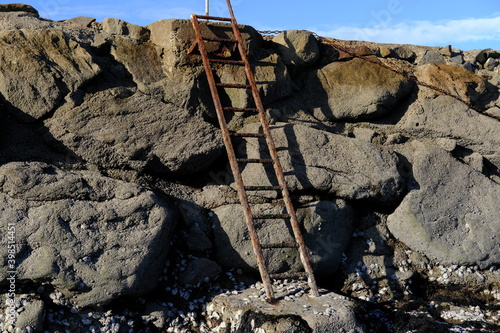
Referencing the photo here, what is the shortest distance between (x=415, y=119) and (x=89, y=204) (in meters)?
5.24

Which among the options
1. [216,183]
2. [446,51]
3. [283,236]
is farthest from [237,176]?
[446,51]

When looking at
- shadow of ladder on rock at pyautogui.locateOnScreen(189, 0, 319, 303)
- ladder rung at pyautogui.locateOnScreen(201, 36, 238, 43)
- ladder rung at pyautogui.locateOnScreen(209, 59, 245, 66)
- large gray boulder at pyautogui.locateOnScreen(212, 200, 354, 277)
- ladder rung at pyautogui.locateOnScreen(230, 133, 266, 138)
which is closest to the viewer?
shadow of ladder on rock at pyautogui.locateOnScreen(189, 0, 319, 303)

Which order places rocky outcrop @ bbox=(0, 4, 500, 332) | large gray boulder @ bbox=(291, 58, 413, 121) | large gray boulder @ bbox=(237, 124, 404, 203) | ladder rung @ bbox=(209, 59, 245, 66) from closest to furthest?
1. rocky outcrop @ bbox=(0, 4, 500, 332)
2. large gray boulder @ bbox=(237, 124, 404, 203)
3. ladder rung @ bbox=(209, 59, 245, 66)
4. large gray boulder @ bbox=(291, 58, 413, 121)

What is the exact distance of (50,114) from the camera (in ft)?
23.1

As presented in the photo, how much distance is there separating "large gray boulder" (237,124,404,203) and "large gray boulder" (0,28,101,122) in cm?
237

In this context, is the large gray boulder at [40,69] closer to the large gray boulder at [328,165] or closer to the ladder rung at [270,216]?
the large gray boulder at [328,165]

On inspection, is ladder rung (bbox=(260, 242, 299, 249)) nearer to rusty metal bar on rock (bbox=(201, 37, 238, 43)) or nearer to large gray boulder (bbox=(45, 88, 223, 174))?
large gray boulder (bbox=(45, 88, 223, 174))

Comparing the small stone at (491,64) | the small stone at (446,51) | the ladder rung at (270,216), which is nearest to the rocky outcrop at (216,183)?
the ladder rung at (270,216)

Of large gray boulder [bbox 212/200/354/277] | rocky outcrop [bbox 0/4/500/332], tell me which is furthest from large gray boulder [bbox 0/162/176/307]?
large gray boulder [bbox 212/200/354/277]

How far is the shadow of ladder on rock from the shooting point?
21.2ft

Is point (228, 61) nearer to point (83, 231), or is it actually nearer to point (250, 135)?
point (250, 135)

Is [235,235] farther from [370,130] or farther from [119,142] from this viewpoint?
[370,130]

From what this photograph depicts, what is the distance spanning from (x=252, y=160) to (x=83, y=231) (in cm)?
219

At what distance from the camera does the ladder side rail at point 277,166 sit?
6633 mm
